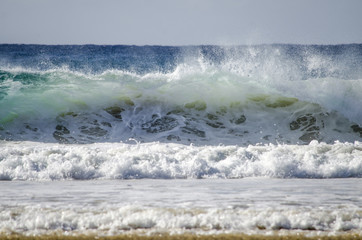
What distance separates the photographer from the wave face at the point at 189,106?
30.2ft

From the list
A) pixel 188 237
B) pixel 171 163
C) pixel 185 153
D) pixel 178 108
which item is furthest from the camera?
pixel 178 108

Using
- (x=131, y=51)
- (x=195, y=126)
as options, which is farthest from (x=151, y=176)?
(x=131, y=51)

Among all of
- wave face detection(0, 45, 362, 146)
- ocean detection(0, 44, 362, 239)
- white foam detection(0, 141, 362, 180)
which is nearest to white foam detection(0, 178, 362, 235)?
ocean detection(0, 44, 362, 239)

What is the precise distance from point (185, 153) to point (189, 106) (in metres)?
4.84

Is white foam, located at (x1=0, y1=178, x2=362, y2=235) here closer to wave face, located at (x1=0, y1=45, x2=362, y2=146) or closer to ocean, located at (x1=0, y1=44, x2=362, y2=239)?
ocean, located at (x1=0, y1=44, x2=362, y2=239)

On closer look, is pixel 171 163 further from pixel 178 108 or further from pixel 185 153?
pixel 178 108

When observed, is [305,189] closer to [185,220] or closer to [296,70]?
[185,220]

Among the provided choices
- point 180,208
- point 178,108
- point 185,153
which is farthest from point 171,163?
point 178,108

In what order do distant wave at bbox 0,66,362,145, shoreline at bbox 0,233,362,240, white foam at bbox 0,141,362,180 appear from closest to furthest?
shoreline at bbox 0,233,362,240
white foam at bbox 0,141,362,180
distant wave at bbox 0,66,362,145

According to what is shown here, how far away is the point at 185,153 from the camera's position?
6102 mm

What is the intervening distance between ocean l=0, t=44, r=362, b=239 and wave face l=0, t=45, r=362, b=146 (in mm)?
48

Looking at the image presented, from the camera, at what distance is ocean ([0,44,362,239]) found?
9.65 ft

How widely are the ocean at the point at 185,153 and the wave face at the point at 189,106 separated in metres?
0.05

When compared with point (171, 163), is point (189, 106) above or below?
above
